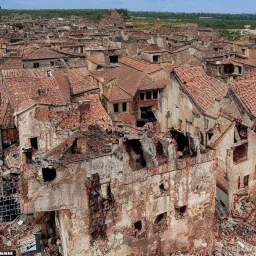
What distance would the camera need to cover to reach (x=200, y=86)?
35.2m

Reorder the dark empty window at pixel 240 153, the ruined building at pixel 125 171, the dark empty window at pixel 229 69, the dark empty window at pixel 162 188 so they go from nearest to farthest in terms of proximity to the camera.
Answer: the ruined building at pixel 125 171 < the dark empty window at pixel 162 188 < the dark empty window at pixel 240 153 < the dark empty window at pixel 229 69

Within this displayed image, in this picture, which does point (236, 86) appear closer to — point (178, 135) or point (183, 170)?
point (178, 135)

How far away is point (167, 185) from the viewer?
21.4 m

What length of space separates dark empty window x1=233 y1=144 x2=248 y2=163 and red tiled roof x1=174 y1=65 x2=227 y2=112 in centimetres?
475

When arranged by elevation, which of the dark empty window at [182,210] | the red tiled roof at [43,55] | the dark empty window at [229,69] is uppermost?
the red tiled roof at [43,55]

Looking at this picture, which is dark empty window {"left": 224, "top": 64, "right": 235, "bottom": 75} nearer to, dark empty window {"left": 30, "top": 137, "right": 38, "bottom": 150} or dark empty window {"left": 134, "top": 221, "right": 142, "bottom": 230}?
dark empty window {"left": 30, "top": 137, "right": 38, "bottom": 150}

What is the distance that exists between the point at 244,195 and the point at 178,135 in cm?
793

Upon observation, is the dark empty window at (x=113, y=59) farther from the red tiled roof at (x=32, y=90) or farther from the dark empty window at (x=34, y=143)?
the dark empty window at (x=34, y=143)

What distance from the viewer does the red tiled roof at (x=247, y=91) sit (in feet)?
94.9

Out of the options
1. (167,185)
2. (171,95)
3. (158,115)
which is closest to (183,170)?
(167,185)

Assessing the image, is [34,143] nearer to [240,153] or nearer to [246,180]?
[240,153]

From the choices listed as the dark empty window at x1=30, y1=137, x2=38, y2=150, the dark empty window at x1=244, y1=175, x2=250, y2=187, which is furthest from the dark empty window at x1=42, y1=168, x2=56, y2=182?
the dark empty window at x1=244, y1=175, x2=250, y2=187

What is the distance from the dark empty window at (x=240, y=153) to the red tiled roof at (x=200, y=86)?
4.75 m

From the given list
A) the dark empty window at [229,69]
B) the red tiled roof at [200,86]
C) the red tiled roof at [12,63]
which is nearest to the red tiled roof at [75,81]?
the red tiled roof at [200,86]
